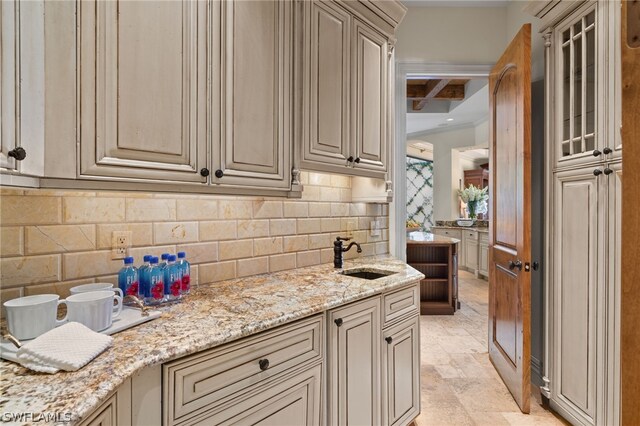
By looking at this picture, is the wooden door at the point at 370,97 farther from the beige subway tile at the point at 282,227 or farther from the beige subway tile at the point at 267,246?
the beige subway tile at the point at 267,246

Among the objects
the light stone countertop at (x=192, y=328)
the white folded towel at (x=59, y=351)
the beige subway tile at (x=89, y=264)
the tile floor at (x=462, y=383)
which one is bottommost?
the tile floor at (x=462, y=383)

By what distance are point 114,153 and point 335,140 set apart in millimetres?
1120

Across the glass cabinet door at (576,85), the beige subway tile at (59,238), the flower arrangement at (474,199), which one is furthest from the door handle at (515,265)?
the flower arrangement at (474,199)

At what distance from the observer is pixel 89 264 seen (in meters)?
1.28

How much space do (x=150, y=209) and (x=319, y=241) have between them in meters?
1.12

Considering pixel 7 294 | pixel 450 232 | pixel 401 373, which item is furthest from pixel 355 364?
pixel 450 232

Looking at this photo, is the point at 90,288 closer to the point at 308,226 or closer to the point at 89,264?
the point at 89,264

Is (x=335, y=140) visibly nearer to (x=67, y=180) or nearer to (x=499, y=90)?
(x=67, y=180)

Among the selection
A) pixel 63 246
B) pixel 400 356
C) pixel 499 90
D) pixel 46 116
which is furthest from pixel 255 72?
pixel 499 90

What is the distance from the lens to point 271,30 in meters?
1.54

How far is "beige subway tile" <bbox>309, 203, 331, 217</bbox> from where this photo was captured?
221cm

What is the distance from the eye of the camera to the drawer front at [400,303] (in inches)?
67.5

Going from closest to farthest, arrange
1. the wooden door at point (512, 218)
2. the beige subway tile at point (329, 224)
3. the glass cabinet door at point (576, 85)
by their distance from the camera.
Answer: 1. the glass cabinet door at point (576, 85)
2. the wooden door at point (512, 218)
3. the beige subway tile at point (329, 224)

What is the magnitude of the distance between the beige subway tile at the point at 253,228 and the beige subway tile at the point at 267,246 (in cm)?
3
